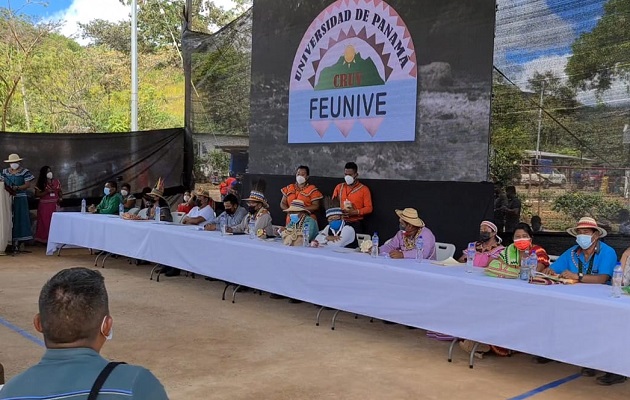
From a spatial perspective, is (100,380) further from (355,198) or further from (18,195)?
(18,195)

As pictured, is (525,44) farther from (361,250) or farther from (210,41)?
(210,41)

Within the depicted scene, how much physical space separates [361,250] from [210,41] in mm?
6127

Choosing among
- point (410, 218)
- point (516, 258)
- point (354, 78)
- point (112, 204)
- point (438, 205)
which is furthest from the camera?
point (112, 204)

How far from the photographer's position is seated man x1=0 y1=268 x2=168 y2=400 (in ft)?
4.08

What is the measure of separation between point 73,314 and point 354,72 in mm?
6505

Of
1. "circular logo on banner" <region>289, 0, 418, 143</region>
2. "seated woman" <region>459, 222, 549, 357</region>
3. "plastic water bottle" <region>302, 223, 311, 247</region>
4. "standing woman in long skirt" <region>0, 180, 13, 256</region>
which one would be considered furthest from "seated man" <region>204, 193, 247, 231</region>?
"standing woman in long skirt" <region>0, 180, 13, 256</region>

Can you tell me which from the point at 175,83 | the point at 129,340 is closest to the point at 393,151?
the point at 129,340

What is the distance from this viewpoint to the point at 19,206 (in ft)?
30.6

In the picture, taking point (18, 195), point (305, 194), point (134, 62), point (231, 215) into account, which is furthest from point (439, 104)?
point (134, 62)

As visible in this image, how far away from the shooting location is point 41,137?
10.1 metres

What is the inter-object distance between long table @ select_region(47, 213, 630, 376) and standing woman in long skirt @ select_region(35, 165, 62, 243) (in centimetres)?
403

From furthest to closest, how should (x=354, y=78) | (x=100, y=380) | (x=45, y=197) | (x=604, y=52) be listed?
(x=45, y=197)
(x=354, y=78)
(x=604, y=52)
(x=100, y=380)

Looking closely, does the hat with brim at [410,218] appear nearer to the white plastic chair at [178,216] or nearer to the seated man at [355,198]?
the seated man at [355,198]

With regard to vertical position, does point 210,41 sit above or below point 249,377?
above
